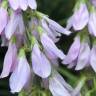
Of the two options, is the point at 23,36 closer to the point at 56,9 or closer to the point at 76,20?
the point at 76,20

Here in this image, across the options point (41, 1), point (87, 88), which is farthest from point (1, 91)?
point (87, 88)

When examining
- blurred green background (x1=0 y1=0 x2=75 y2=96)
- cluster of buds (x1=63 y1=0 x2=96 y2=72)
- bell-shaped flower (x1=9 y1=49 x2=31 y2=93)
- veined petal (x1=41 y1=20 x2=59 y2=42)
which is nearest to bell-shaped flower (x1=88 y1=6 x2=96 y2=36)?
cluster of buds (x1=63 y1=0 x2=96 y2=72)

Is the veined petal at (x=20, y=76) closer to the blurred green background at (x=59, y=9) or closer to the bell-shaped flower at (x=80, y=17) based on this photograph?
the bell-shaped flower at (x=80, y=17)

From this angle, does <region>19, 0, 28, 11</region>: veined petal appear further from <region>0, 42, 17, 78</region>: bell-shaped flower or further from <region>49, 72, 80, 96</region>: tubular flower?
<region>49, 72, 80, 96</region>: tubular flower

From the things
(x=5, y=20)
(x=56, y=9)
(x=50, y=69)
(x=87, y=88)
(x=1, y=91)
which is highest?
(x=5, y=20)

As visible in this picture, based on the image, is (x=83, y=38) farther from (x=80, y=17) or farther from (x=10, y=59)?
(x=10, y=59)

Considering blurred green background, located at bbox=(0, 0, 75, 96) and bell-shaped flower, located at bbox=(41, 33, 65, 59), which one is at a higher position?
bell-shaped flower, located at bbox=(41, 33, 65, 59)
